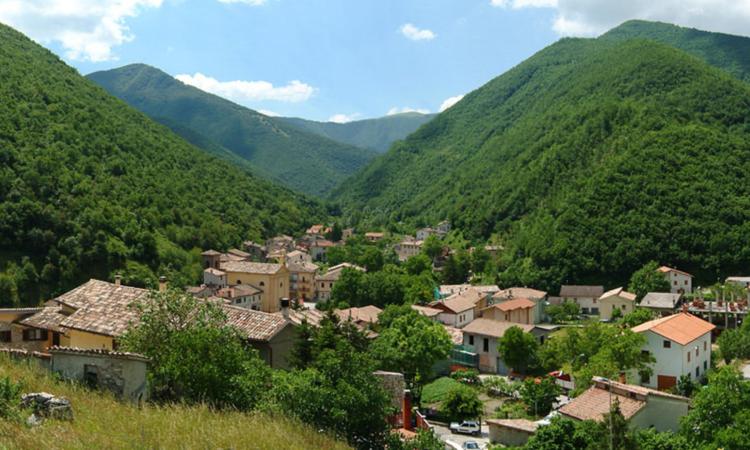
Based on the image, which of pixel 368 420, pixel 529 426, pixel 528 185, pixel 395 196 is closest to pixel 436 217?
pixel 528 185

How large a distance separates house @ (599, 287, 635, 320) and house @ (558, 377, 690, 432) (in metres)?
42.0

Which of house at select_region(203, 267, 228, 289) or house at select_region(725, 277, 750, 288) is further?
house at select_region(725, 277, 750, 288)

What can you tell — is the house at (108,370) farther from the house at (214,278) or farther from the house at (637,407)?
the house at (214,278)

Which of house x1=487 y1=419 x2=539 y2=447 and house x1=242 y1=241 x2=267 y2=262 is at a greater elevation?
house x1=242 y1=241 x2=267 y2=262

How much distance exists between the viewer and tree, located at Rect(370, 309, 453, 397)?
1364 inches

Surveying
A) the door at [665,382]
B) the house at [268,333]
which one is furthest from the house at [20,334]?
the door at [665,382]

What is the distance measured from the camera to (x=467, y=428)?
3023 cm

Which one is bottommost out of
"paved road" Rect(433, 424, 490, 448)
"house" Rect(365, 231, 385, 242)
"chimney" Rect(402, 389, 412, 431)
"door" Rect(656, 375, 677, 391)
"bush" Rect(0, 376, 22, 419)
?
"paved road" Rect(433, 424, 490, 448)

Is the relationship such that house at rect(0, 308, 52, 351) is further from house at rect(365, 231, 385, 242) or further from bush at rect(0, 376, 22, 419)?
house at rect(365, 231, 385, 242)

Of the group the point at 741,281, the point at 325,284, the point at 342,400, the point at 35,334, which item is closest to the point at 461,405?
the point at 35,334

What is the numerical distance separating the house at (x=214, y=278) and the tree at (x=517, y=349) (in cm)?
3107

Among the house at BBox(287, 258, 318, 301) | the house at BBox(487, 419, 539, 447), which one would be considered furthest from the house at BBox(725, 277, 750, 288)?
the house at BBox(487, 419, 539, 447)

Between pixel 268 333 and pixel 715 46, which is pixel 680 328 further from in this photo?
pixel 715 46

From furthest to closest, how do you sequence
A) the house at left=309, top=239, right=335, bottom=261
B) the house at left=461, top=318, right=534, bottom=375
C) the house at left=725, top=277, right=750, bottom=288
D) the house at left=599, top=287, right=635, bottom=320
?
the house at left=309, top=239, right=335, bottom=261, the house at left=725, top=277, right=750, bottom=288, the house at left=599, top=287, right=635, bottom=320, the house at left=461, top=318, right=534, bottom=375
